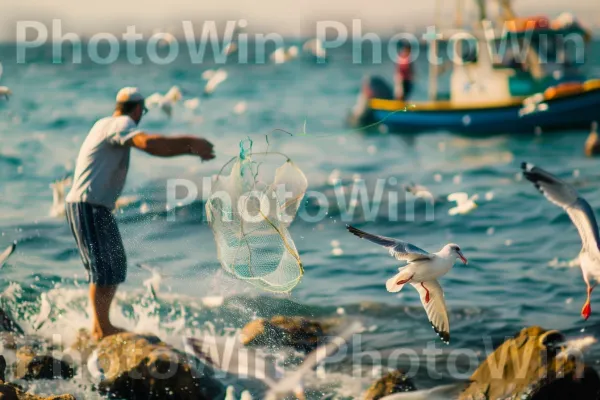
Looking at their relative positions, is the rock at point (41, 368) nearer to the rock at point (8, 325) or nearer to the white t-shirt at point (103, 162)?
the rock at point (8, 325)

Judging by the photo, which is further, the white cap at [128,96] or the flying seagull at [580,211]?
the flying seagull at [580,211]

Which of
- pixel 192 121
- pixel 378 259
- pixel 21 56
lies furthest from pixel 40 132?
pixel 21 56

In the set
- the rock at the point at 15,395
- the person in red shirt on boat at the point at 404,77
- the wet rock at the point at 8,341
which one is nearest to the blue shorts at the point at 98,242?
the rock at the point at 15,395

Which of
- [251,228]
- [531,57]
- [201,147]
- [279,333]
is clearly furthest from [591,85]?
[201,147]

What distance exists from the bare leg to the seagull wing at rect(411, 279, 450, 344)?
7.86 ft

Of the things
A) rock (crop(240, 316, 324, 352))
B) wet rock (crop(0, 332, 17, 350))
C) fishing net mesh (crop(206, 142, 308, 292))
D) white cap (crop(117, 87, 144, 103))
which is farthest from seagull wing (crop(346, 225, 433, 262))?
wet rock (crop(0, 332, 17, 350))

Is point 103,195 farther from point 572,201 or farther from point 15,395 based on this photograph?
point 572,201

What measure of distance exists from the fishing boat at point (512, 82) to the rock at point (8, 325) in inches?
469

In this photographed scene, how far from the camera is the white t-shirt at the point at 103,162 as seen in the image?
683cm

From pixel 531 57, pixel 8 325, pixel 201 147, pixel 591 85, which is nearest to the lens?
pixel 201 147

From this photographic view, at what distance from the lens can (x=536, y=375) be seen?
6852 mm

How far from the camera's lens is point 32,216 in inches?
454

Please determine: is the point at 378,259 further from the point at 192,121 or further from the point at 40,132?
the point at 192,121

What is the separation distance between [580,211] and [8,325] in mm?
4924
